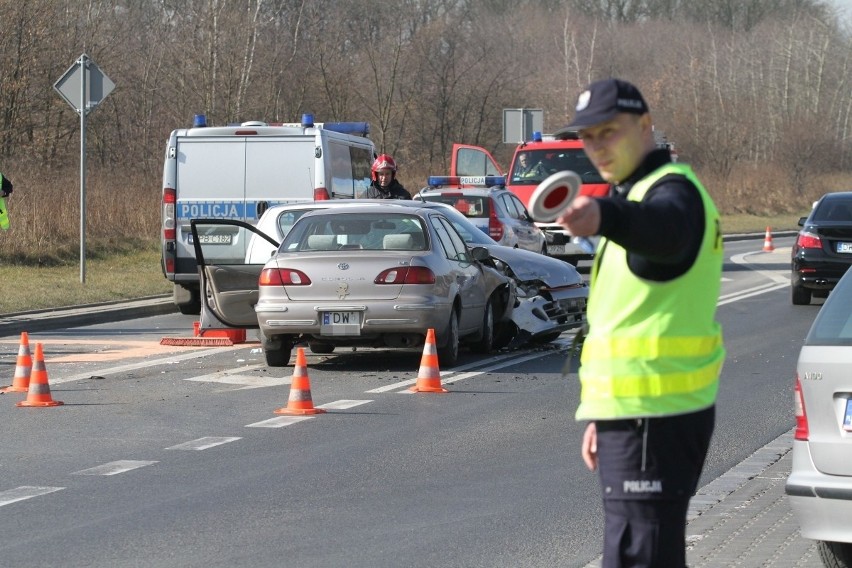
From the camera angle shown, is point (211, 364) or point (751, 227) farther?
point (751, 227)

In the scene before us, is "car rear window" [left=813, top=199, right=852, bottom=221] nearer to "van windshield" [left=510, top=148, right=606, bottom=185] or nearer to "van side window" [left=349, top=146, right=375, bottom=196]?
Result: "van windshield" [left=510, top=148, right=606, bottom=185]

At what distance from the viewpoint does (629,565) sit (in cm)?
389

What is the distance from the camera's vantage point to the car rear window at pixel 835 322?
6.34 metres

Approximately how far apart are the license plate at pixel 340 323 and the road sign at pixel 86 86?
381 inches

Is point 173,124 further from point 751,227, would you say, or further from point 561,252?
point 751,227

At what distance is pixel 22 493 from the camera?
8.02 metres

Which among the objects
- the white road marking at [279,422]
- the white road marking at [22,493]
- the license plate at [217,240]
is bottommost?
the white road marking at [22,493]

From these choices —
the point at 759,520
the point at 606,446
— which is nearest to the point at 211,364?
the point at 759,520

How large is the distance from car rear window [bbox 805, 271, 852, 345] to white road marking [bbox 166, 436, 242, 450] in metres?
4.40

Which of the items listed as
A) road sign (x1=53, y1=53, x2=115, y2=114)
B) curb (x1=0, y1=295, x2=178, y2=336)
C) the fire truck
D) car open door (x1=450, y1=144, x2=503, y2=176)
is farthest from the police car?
car open door (x1=450, y1=144, x2=503, y2=176)

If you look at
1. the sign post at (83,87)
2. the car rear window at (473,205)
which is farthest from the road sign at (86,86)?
the car rear window at (473,205)

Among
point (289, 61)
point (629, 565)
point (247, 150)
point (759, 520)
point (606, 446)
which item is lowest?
point (759, 520)

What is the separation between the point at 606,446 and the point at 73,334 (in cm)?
1417

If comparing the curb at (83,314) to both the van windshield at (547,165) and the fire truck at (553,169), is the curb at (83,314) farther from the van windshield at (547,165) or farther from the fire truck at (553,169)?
the van windshield at (547,165)
